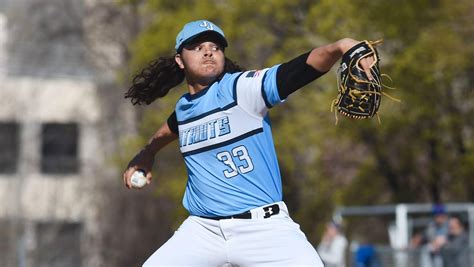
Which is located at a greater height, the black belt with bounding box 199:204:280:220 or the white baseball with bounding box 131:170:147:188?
the white baseball with bounding box 131:170:147:188

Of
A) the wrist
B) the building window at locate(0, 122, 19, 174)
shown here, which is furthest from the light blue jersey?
the building window at locate(0, 122, 19, 174)

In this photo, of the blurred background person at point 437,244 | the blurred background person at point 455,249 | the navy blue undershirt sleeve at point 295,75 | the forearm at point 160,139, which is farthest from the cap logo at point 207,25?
the blurred background person at point 437,244

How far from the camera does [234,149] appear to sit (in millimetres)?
6047

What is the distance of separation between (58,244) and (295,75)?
68.7ft

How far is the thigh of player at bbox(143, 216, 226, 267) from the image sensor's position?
605 cm

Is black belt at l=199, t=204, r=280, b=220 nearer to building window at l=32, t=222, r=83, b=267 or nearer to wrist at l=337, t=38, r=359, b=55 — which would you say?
wrist at l=337, t=38, r=359, b=55

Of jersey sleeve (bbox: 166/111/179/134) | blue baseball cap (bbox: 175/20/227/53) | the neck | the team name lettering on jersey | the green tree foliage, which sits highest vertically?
the green tree foliage

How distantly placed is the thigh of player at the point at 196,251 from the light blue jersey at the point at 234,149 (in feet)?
0.43

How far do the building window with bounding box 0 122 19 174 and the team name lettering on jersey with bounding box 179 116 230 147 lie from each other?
85.9ft

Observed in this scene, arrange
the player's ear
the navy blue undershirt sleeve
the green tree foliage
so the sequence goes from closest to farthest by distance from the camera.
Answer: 1. the navy blue undershirt sleeve
2. the player's ear
3. the green tree foliage

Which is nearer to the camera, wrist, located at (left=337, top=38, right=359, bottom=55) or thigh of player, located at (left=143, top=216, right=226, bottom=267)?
wrist, located at (left=337, top=38, right=359, bottom=55)

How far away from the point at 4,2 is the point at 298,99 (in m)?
13.7

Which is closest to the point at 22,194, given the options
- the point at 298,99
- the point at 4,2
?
the point at 4,2

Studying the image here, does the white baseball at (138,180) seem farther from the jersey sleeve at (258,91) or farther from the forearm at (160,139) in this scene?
the jersey sleeve at (258,91)
